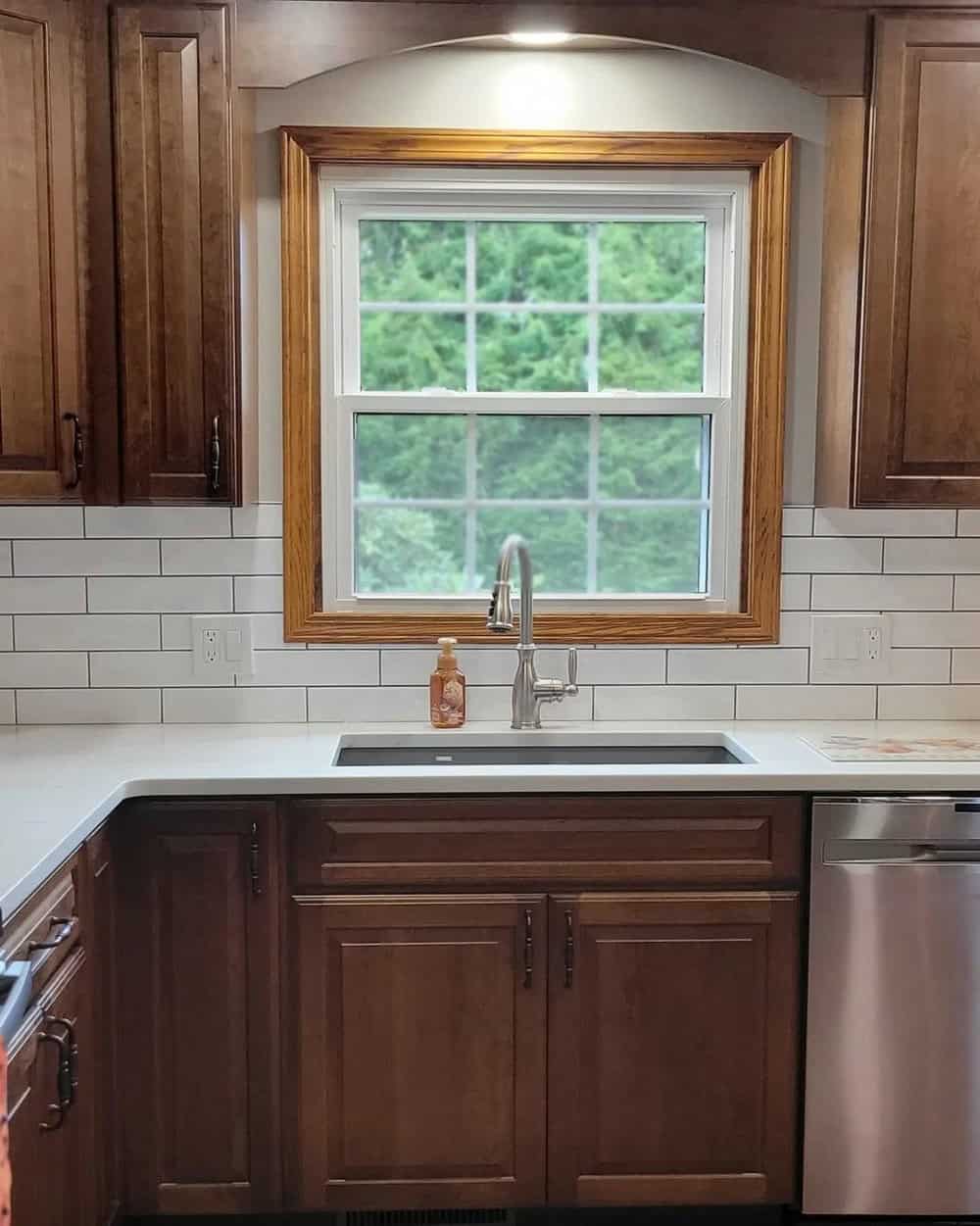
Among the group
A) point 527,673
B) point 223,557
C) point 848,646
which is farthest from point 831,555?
point 223,557

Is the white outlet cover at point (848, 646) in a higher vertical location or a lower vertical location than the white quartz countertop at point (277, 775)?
higher

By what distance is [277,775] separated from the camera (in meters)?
2.21

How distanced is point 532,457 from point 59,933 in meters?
1.53

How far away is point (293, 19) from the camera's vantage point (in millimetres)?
2434

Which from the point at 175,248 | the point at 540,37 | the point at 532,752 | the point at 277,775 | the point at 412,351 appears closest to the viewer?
the point at 277,775

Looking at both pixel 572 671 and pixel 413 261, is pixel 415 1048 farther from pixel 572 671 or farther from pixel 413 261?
pixel 413 261

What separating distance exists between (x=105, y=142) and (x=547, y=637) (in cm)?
138

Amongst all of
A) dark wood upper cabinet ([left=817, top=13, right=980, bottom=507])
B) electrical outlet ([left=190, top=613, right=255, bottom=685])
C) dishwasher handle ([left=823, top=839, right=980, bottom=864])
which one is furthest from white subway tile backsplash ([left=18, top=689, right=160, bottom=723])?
dark wood upper cabinet ([left=817, top=13, right=980, bottom=507])

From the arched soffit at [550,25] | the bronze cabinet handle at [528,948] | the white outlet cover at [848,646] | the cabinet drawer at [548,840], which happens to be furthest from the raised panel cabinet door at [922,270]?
the bronze cabinet handle at [528,948]

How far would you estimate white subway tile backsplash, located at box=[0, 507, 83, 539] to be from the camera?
8.89 feet

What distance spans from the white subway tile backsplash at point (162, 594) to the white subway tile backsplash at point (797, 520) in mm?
1279

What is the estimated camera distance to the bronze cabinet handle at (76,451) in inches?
93.1

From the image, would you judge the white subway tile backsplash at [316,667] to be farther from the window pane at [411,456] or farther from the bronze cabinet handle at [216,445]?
the bronze cabinet handle at [216,445]

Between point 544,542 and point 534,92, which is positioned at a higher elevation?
point 534,92
